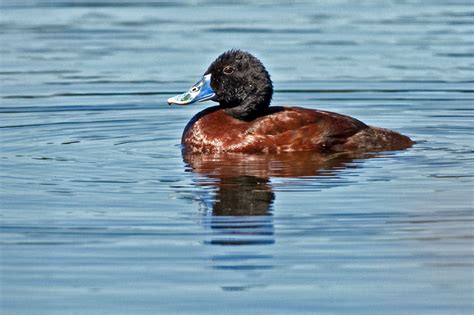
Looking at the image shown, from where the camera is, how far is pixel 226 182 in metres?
10.7

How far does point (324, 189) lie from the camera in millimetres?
10273

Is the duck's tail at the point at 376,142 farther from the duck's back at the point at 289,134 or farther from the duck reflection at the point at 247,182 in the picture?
the duck reflection at the point at 247,182

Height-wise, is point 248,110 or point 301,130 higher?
point 248,110

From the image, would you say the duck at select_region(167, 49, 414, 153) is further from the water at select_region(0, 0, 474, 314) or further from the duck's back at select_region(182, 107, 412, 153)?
the water at select_region(0, 0, 474, 314)

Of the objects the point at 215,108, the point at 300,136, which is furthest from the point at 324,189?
the point at 215,108

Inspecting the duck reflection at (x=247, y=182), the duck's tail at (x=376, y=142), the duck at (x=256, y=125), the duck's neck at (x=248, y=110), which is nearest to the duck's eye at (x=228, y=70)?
the duck at (x=256, y=125)

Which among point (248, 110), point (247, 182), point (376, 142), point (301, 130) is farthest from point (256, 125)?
point (247, 182)

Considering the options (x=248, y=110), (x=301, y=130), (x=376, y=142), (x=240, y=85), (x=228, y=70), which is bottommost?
(x=376, y=142)

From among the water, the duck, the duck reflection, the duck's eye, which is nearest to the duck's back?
the duck

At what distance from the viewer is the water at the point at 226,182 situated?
746cm

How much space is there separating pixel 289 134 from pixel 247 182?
5.17ft

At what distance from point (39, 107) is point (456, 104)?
183 inches

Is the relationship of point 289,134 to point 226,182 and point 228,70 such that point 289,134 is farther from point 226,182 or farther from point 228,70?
point 226,182

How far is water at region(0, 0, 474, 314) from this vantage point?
746 cm
